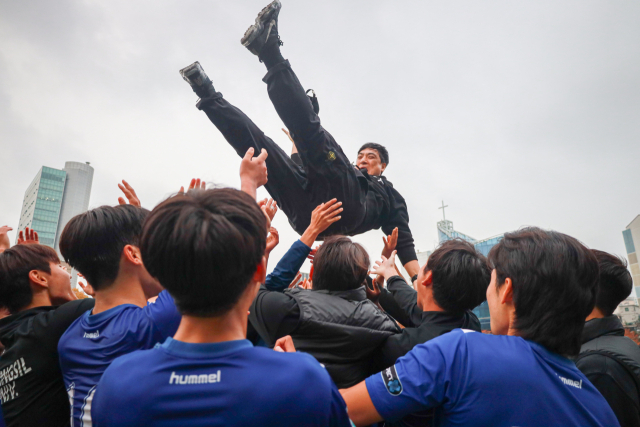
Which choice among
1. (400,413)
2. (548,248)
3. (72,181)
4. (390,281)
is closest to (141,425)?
(400,413)

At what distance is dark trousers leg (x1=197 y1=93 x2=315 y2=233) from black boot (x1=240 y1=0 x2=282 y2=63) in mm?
588

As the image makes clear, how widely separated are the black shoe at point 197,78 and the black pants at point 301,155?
10cm

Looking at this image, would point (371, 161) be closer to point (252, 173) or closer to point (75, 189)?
point (252, 173)

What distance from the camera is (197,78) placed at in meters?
3.96

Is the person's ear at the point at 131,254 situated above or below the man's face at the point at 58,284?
above

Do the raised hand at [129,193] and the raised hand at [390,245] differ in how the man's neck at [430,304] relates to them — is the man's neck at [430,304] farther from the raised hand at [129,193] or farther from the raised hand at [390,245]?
the raised hand at [129,193]

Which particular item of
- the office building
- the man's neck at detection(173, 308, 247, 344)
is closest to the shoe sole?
the man's neck at detection(173, 308, 247, 344)

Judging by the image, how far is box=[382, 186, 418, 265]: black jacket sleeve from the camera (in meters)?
5.20

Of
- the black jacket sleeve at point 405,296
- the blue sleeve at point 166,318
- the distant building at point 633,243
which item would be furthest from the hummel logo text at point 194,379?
the distant building at point 633,243

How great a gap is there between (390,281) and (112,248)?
185cm

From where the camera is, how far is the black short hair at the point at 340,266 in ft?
7.99

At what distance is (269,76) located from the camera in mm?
4074

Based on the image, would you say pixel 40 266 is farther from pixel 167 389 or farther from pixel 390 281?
pixel 390 281

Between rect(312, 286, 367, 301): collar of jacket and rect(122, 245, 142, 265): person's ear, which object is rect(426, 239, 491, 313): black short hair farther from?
rect(122, 245, 142, 265): person's ear
